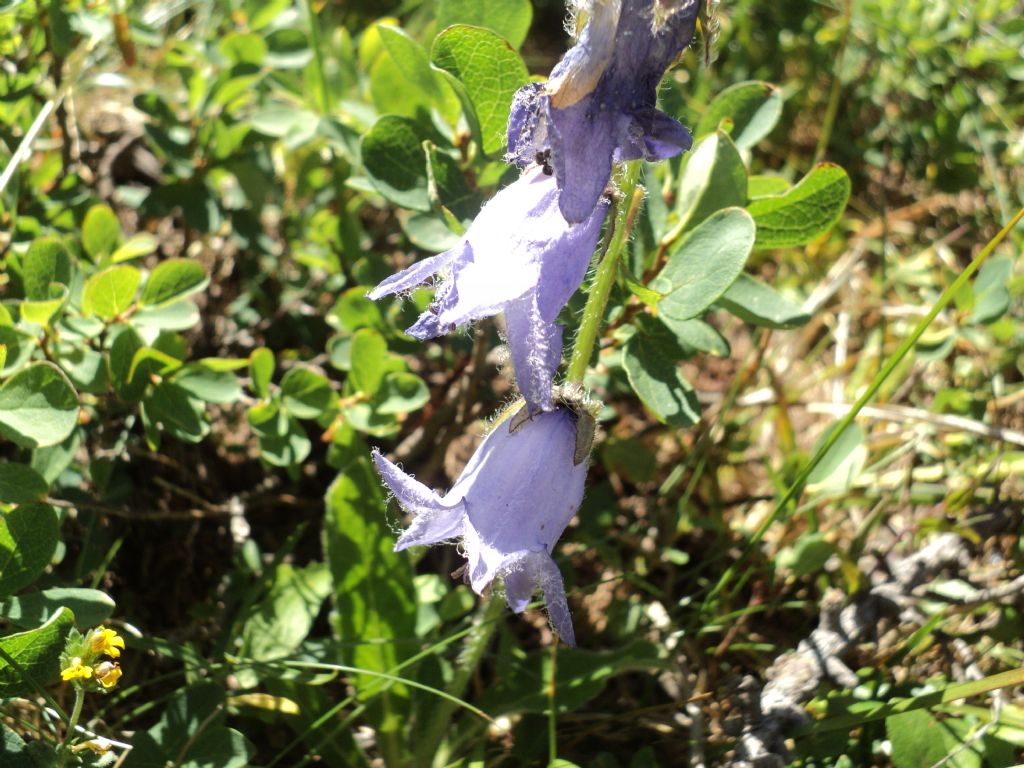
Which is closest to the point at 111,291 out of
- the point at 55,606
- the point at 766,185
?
the point at 55,606

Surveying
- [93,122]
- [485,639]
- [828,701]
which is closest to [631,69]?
[485,639]

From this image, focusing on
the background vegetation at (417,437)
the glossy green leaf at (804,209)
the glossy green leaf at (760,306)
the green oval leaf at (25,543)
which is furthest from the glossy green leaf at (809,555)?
the green oval leaf at (25,543)

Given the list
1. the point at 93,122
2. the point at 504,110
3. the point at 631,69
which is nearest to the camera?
the point at 631,69

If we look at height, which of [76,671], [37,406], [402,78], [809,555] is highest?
[402,78]

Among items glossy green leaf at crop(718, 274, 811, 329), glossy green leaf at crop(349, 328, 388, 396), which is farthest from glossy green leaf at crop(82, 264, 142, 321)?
glossy green leaf at crop(718, 274, 811, 329)

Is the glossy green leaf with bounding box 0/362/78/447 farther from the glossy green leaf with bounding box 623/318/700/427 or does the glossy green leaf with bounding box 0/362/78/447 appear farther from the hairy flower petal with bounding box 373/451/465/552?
the glossy green leaf with bounding box 623/318/700/427

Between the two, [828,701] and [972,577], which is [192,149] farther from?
[972,577]

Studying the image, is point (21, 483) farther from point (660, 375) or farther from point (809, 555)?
point (809, 555)
